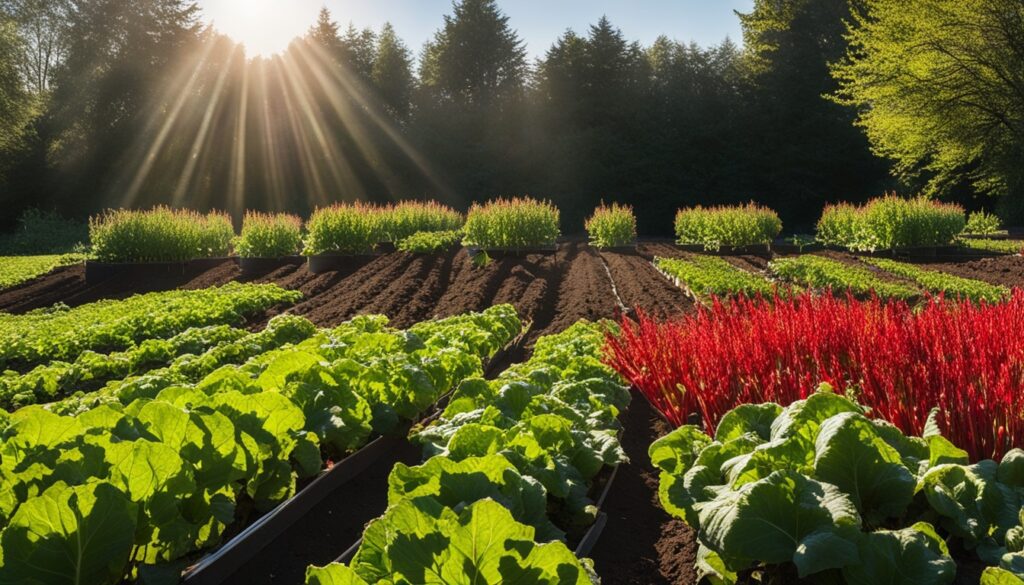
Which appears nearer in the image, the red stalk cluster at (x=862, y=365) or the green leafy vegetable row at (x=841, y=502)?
the green leafy vegetable row at (x=841, y=502)

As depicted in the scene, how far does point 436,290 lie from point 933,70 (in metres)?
20.1

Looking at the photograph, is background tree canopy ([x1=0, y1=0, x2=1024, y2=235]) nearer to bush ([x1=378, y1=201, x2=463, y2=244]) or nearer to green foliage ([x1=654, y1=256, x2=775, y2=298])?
bush ([x1=378, y1=201, x2=463, y2=244])

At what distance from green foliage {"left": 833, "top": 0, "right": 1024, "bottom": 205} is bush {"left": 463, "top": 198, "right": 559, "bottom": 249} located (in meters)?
12.9

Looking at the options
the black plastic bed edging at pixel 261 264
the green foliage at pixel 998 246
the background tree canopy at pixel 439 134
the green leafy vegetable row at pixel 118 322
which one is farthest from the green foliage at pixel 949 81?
the green leafy vegetable row at pixel 118 322

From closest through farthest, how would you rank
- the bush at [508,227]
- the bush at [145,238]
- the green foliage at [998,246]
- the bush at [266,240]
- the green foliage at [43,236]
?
the bush at [145,238] < the bush at [508,227] < the green foliage at [998,246] < the bush at [266,240] < the green foliage at [43,236]

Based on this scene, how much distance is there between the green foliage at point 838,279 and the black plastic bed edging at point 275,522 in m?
7.62

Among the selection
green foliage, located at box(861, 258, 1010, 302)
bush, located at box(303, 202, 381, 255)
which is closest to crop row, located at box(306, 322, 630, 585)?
green foliage, located at box(861, 258, 1010, 302)

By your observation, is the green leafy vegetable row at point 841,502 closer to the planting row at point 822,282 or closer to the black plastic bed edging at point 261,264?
the planting row at point 822,282

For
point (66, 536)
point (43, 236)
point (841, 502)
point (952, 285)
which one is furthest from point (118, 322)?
point (43, 236)

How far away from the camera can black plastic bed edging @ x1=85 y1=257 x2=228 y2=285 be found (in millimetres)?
17711

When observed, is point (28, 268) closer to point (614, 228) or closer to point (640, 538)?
point (614, 228)

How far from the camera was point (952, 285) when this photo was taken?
37.7ft

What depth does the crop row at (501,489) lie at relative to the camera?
1876mm

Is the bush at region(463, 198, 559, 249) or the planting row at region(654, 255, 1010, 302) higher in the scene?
the bush at region(463, 198, 559, 249)
